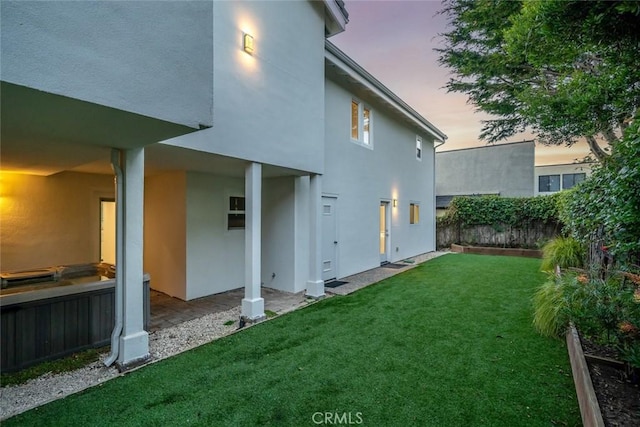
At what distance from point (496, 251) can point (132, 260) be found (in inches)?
582

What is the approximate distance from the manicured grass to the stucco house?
875mm

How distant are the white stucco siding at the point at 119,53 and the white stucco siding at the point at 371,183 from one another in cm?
543

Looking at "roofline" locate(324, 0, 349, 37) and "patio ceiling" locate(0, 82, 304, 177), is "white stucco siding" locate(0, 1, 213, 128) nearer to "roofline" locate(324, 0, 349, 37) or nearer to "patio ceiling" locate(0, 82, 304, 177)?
"patio ceiling" locate(0, 82, 304, 177)

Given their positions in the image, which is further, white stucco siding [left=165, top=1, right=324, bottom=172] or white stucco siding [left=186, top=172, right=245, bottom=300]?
white stucco siding [left=186, top=172, right=245, bottom=300]

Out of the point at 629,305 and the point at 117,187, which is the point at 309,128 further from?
the point at 629,305

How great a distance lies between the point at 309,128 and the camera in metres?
7.04

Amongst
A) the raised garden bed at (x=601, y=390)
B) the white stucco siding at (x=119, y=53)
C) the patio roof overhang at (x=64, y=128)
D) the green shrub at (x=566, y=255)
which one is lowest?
the raised garden bed at (x=601, y=390)

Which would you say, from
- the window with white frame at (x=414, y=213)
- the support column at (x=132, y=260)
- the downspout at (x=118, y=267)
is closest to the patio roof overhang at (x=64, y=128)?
the support column at (x=132, y=260)

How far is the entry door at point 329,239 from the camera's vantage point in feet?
27.5

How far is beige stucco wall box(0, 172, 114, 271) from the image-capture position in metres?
6.14

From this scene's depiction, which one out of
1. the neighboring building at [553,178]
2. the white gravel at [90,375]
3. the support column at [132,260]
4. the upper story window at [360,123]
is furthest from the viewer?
the neighboring building at [553,178]

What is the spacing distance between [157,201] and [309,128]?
4.29 metres

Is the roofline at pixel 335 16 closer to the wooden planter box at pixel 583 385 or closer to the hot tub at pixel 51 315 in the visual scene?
the hot tub at pixel 51 315

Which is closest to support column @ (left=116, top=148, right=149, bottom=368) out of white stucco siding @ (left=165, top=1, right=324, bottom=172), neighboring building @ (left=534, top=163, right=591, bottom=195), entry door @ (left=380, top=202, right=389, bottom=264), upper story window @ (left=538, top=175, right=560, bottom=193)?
white stucco siding @ (left=165, top=1, right=324, bottom=172)
